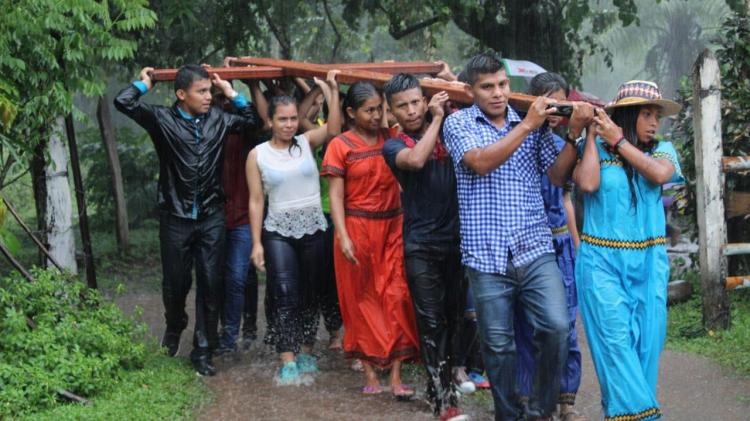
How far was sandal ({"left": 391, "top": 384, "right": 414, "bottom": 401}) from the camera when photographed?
620 cm

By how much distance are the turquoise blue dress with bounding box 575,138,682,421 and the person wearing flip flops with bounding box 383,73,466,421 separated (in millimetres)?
1048

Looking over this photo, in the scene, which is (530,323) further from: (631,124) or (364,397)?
(364,397)

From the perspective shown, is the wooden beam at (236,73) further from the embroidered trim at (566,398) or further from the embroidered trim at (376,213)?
the embroidered trim at (566,398)

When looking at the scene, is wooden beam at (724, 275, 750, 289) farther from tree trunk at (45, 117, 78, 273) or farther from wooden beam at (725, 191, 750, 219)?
tree trunk at (45, 117, 78, 273)

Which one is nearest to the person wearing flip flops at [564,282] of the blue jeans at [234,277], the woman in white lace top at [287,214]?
the woman in white lace top at [287,214]

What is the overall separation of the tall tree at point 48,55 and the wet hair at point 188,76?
747 mm

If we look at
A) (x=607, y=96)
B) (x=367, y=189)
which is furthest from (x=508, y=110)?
(x=607, y=96)

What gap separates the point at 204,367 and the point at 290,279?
0.87 meters

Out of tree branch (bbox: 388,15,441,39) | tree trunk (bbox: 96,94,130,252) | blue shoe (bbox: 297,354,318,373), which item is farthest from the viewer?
tree branch (bbox: 388,15,441,39)

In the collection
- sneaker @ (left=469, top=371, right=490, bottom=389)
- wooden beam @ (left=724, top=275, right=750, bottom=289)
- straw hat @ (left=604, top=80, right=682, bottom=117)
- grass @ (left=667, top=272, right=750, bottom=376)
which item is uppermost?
straw hat @ (left=604, top=80, right=682, bottom=117)

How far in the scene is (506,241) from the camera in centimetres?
496

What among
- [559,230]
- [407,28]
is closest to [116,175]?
[407,28]

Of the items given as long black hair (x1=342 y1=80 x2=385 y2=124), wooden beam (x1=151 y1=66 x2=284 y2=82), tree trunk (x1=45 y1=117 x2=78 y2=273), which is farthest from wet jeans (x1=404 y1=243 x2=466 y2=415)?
tree trunk (x1=45 y1=117 x2=78 y2=273)

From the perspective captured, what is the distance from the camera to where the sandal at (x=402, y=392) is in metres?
6.20
